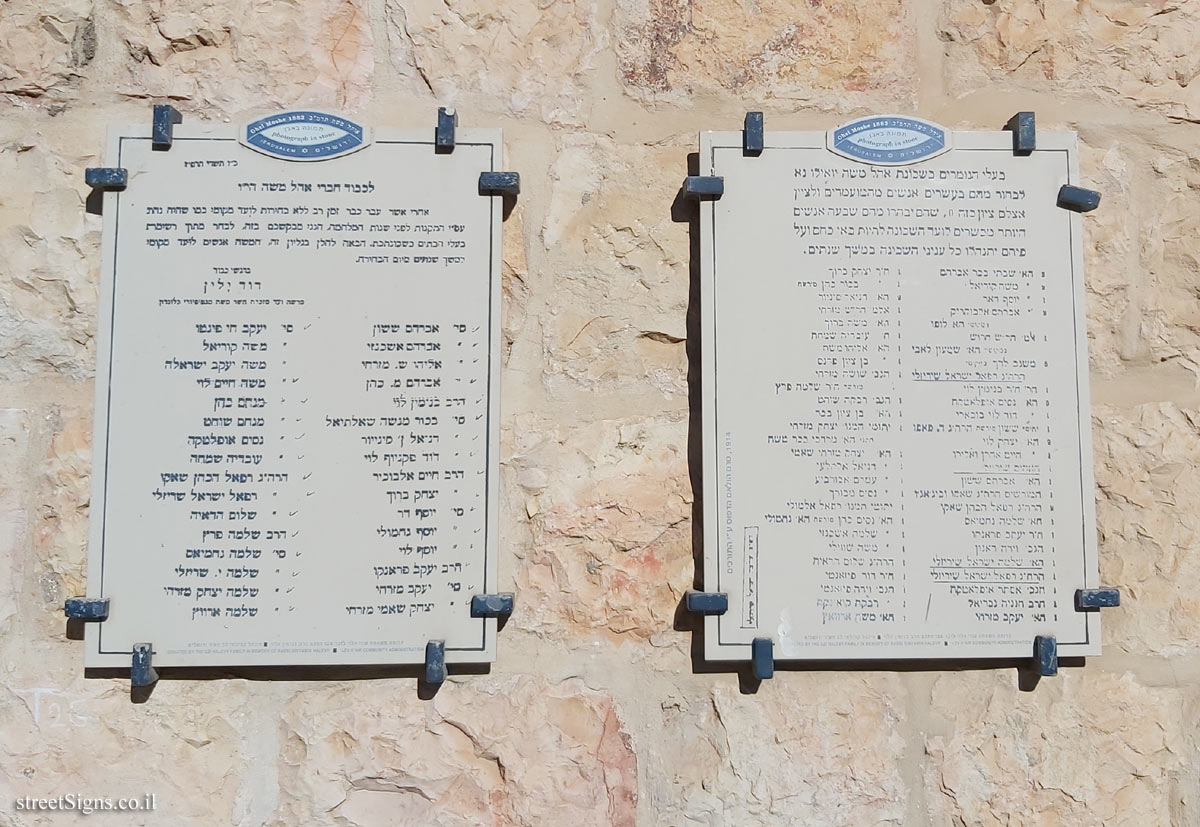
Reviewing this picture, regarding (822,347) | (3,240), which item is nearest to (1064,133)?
(822,347)

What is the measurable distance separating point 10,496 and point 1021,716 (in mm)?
1694

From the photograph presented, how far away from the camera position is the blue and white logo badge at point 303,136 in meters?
1.42

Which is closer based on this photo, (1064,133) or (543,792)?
(543,792)

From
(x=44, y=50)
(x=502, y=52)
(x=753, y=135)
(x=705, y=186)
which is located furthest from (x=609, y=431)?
(x=44, y=50)

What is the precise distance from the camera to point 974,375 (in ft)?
4.67

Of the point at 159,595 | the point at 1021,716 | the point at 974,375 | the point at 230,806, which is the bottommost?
the point at 230,806

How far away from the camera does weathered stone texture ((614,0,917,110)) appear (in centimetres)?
150

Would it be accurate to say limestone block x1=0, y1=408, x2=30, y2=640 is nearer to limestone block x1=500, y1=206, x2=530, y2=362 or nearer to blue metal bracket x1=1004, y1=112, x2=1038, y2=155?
limestone block x1=500, y1=206, x2=530, y2=362

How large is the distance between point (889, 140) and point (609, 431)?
69 cm

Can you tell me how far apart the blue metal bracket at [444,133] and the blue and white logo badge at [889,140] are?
636 millimetres

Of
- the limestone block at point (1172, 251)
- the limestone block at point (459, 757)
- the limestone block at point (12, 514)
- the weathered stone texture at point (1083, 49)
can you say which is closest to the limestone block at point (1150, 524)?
the limestone block at point (1172, 251)

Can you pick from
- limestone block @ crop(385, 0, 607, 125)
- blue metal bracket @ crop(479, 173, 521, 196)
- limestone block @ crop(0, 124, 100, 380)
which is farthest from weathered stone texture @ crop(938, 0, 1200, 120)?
limestone block @ crop(0, 124, 100, 380)

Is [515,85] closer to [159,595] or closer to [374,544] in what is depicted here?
[374,544]

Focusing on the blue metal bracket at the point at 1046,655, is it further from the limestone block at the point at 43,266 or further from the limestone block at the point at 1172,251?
the limestone block at the point at 43,266
